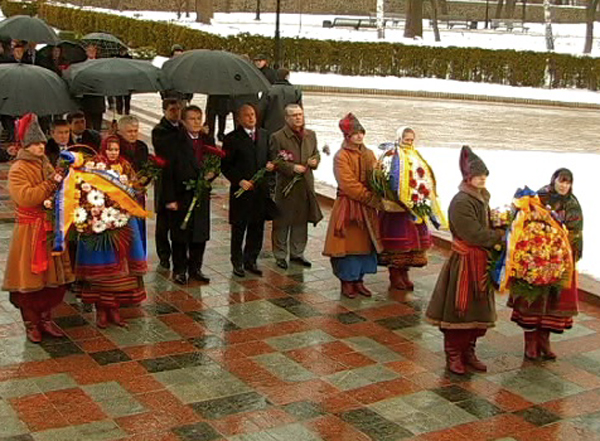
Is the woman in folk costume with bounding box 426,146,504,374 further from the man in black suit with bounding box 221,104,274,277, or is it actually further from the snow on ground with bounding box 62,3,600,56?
the snow on ground with bounding box 62,3,600,56

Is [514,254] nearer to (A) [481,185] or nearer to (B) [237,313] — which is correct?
(A) [481,185]

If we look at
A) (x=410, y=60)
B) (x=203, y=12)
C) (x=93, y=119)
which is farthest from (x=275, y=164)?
(x=203, y=12)

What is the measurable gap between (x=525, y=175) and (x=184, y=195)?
634 cm

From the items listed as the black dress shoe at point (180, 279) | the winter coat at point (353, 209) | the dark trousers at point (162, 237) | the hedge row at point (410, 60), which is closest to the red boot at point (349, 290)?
the winter coat at point (353, 209)

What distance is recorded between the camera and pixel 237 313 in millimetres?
7871

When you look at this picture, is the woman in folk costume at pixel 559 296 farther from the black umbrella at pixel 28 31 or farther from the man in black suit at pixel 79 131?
the black umbrella at pixel 28 31

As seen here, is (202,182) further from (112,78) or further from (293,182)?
(112,78)

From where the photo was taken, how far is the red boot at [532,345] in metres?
7.09

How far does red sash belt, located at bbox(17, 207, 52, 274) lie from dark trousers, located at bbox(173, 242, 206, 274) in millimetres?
1800

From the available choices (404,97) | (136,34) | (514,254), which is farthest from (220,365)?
(136,34)

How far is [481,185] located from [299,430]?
2.09m

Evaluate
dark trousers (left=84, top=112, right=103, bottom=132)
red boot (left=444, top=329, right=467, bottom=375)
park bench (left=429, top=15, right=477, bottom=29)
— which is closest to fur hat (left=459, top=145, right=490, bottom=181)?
red boot (left=444, top=329, right=467, bottom=375)

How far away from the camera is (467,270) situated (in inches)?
260

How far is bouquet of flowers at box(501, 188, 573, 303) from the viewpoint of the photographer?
654cm
